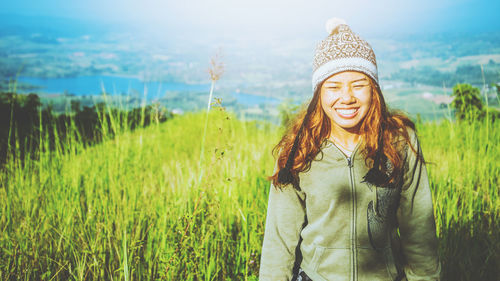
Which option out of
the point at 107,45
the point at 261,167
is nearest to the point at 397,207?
the point at 261,167

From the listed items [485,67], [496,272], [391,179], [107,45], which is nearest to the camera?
[391,179]

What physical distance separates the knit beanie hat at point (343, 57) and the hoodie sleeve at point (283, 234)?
0.55 m

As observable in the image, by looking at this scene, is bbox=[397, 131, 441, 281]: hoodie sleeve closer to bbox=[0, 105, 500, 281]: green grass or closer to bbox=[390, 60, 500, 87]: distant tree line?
bbox=[0, 105, 500, 281]: green grass

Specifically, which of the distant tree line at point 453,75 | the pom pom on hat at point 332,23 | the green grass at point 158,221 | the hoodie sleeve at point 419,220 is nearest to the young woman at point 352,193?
the hoodie sleeve at point 419,220

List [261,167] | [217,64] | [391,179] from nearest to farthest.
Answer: [391,179]
[217,64]
[261,167]

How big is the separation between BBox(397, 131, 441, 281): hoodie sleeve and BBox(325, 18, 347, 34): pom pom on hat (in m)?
0.71

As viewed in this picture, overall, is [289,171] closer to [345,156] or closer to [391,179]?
[345,156]

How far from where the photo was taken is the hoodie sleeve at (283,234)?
128 cm

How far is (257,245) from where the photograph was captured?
1.92 meters

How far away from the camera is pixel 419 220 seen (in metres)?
1.18

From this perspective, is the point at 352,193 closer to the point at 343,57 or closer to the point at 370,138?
the point at 370,138

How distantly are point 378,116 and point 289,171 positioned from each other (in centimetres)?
49

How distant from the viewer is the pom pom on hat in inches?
56.1

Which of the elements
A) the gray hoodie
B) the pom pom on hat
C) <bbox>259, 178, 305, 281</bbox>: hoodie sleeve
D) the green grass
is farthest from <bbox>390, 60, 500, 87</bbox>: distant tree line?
<bbox>259, 178, 305, 281</bbox>: hoodie sleeve
